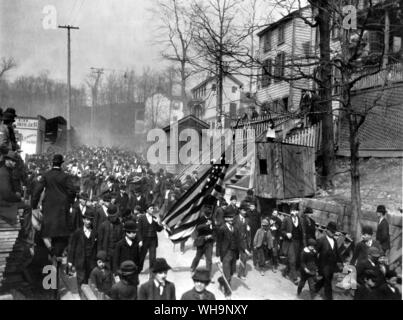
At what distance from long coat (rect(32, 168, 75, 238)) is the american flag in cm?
216

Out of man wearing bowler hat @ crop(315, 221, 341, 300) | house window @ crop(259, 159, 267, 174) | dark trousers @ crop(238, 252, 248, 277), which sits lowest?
dark trousers @ crop(238, 252, 248, 277)

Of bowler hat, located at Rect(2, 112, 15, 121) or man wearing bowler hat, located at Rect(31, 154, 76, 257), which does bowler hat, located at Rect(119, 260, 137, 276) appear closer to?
man wearing bowler hat, located at Rect(31, 154, 76, 257)

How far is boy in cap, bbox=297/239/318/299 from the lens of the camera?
23.6ft

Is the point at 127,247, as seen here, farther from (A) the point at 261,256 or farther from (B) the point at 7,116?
(A) the point at 261,256

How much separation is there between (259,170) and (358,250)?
5669 mm

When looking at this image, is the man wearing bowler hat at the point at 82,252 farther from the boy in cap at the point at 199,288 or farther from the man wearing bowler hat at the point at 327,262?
the man wearing bowler hat at the point at 327,262

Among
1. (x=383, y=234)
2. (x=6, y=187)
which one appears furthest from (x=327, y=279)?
(x=6, y=187)

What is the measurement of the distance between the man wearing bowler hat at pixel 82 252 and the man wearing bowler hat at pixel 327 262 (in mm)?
4566

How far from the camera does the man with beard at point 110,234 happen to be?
7191mm

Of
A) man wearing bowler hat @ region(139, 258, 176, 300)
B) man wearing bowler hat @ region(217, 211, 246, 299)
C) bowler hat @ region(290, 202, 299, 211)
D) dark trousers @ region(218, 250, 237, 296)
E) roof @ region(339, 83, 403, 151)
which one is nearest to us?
man wearing bowler hat @ region(139, 258, 176, 300)

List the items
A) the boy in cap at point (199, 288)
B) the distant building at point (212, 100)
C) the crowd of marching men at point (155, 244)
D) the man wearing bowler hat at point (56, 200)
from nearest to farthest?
the boy in cap at point (199, 288), the crowd of marching men at point (155, 244), the man wearing bowler hat at point (56, 200), the distant building at point (212, 100)

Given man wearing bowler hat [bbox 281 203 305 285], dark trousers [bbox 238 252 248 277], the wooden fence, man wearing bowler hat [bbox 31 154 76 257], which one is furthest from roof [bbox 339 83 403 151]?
man wearing bowler hat [bbox 31 154 76 257]

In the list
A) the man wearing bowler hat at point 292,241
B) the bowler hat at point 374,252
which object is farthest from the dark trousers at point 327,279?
the man wearing bowler hat at point 292,241

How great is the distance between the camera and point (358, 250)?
6727mm
